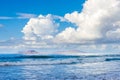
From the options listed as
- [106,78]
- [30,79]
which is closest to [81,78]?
[106,78]

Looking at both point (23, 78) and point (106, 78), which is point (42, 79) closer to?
point (23, 78)

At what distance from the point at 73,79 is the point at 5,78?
6310mm

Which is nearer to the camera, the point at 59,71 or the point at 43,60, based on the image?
the point at 59,71

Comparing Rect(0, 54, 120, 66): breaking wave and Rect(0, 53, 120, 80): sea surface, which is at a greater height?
Rect(0, 54, 120, 66): breaking wave

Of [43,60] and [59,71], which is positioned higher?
[43,60]

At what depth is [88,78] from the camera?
90.1 feet

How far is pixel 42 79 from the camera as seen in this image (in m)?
26.8

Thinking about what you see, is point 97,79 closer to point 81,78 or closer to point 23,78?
point 81,78

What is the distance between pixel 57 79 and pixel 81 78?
239 cm

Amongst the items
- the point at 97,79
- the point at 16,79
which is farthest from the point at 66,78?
the point at 16,79

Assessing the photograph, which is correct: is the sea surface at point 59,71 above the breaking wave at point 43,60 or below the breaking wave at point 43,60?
below

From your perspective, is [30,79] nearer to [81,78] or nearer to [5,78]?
[5,78]

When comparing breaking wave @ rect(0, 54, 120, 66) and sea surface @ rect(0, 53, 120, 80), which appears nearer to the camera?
sea surface @ rect(0, 53, 120, 80)

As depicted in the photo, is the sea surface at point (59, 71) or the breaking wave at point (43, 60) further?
the breaking wave at point (43, 60)
